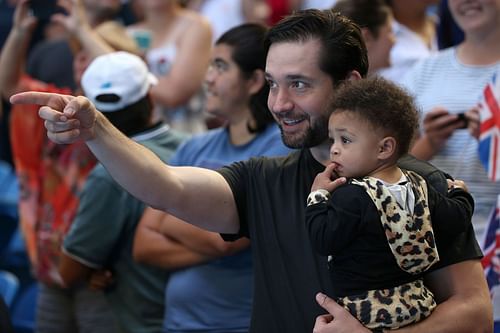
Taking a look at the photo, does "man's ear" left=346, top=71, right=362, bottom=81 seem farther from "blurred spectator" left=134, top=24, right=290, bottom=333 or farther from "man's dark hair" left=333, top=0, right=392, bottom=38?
"man's dark hair" left=333, top=0, right=392, bottom=38

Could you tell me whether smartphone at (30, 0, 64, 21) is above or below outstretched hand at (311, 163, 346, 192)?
below

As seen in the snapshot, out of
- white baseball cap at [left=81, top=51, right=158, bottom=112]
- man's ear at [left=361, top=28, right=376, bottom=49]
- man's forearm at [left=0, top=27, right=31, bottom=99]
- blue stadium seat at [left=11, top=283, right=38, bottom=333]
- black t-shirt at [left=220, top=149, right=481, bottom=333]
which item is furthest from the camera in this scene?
blue stadium seat at [left=11, top=283, right=38, bottom=333]

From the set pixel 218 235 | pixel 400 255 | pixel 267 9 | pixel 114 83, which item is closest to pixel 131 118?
pixel 114 83

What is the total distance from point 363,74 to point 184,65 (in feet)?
7.86

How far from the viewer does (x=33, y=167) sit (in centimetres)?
464

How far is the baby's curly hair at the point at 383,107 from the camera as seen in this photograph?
2.41 meters

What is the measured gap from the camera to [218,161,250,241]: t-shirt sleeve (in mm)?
2709

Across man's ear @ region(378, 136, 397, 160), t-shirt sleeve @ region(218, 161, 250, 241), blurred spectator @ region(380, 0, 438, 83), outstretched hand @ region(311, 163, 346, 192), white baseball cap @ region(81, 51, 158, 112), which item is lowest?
blurred spectator @ region(380, 0, 438, 83)

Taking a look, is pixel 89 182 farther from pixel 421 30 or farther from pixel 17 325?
pixel 421 30

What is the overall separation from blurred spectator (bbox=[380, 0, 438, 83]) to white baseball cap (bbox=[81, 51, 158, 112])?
1.28m

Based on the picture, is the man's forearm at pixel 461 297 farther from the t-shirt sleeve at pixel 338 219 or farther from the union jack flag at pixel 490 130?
the union jack flag at pixel 490 130

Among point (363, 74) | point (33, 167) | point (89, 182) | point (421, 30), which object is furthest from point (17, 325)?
point (363, 74)

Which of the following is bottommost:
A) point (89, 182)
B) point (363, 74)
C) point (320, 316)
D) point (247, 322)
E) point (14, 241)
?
point (14, 241)

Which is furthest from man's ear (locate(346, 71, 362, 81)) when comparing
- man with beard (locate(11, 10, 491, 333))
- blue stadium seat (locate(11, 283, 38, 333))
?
blue stadium seat (locate(11, 283, 38, 333))
